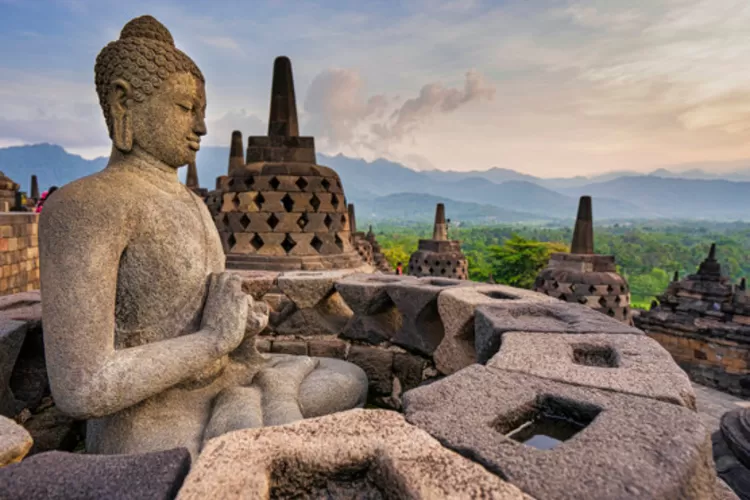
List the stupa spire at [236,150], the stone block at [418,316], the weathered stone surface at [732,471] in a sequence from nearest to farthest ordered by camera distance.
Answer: the stone block at [418,316], the weathered stone surface at [732,471], the stupa spire at [236,150]

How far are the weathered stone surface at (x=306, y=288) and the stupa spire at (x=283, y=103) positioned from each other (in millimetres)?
2776

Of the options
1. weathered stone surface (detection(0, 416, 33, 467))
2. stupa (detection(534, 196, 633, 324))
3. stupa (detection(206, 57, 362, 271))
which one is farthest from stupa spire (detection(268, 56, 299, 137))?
stupa (detection(534, 196, 633, 324))

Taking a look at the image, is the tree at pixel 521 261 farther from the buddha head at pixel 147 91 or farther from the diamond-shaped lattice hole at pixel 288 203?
the buddha head at pixel 147 91

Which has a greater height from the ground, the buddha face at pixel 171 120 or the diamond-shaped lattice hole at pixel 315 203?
the buddha face at pixel 171 120

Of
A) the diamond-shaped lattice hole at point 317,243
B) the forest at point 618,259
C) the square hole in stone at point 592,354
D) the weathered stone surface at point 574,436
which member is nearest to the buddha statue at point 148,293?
the weathered stone surface at point 574,436

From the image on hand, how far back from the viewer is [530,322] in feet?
7.25

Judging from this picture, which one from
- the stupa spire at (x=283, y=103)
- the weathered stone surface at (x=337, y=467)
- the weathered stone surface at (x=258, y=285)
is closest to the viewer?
the weathered stone surface at (x=337, y=467)

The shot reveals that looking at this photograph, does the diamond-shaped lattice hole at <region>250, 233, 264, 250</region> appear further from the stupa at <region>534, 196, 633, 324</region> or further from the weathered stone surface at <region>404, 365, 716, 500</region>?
the stupa at <region>534, 196, 633, 324</region>

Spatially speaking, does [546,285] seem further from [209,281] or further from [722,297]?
[209,281]

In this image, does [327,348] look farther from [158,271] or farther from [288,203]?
[288,203]

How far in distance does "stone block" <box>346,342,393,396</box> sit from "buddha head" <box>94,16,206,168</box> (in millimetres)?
1621

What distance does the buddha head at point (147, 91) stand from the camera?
69.2 inches

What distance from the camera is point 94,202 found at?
159 centimetres

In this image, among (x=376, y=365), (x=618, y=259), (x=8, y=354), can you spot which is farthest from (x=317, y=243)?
(x=618, y=259)
